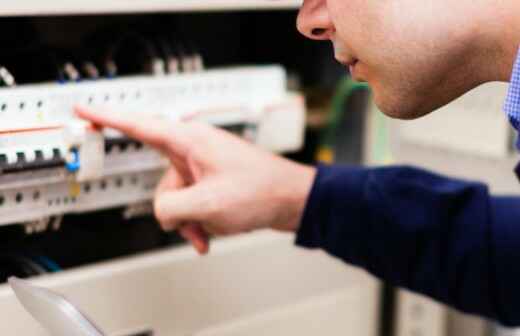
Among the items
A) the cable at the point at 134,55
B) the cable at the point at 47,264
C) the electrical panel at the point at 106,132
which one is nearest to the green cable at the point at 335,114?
the electrical panel at the point at 106,132

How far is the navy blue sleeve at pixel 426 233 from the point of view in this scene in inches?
29.1

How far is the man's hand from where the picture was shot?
68cm

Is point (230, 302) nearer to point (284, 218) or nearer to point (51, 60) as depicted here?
point (284, 218)

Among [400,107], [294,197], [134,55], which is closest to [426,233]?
[294,197]

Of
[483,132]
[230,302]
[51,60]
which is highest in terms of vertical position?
[51,60]

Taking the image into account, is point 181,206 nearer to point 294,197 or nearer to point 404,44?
point 294,197

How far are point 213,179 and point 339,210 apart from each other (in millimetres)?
150

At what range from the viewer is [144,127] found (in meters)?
0.64

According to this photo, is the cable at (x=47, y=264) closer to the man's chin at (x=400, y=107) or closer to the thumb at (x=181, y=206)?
the thumb at (x=181, y=206)

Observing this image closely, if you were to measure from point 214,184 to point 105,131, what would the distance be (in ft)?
0.39

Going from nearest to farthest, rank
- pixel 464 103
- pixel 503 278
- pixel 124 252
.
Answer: pixel 503 278 < pixel 124 252 < pixel 464 103

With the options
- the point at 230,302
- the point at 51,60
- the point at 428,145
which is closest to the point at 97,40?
the point at 51,60

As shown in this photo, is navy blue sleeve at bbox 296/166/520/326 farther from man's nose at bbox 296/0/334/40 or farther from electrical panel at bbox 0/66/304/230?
man's nose at bbox 296/0/334/40

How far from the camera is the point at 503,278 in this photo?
2.40 feet
